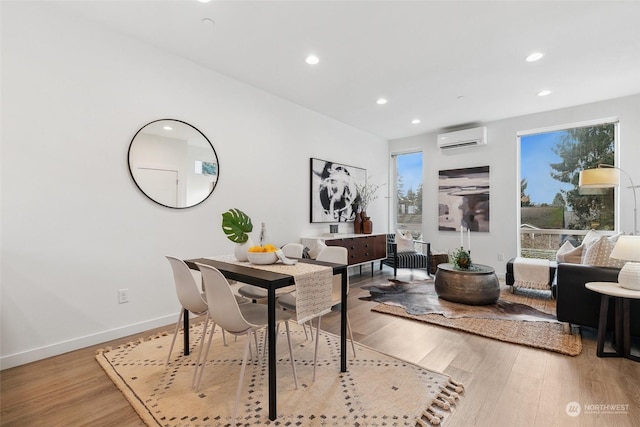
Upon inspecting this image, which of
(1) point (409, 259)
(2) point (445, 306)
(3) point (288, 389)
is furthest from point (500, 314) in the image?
(3) point (288, 389)

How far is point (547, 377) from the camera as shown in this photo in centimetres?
198

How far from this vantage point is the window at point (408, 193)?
6.18 m

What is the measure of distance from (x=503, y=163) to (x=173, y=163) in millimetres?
5137

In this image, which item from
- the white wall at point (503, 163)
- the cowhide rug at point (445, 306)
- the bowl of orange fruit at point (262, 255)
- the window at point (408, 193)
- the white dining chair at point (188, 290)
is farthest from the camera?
the window at point (408, 193)

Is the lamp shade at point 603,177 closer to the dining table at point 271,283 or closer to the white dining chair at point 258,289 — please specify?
the dining table at point 271,283

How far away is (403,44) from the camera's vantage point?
9.19 ft

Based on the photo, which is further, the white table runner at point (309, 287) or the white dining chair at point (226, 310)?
the white table runner at point (309, 287)

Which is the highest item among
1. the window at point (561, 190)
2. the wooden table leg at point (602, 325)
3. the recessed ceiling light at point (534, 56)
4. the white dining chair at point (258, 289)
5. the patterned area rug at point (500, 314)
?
the recessed ceiling light at point (534, 56)

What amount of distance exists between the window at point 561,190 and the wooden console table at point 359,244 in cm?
241

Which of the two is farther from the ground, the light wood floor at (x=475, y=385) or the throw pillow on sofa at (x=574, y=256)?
the throw pillow on sofa at (x=574, y=256)

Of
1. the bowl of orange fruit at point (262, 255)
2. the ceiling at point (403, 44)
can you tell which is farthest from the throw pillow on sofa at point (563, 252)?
the bowl of orange fruit at point (262, 255)

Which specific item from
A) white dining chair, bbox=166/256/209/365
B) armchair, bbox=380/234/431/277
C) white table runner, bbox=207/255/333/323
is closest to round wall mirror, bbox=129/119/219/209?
white dining chair, bbox=166/256/209/365

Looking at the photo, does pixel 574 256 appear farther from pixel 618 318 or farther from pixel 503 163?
pixel 503 163

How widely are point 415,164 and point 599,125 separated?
2.85 m
